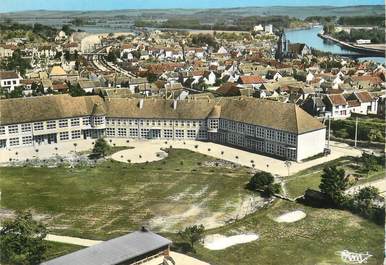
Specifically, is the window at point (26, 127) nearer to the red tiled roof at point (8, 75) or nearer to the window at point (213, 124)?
the window at point (213, 124)

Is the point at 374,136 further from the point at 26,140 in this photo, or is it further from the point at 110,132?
the point at 26,140

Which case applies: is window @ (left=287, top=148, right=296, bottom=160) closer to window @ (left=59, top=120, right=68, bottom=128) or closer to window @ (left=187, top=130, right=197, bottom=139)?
window @ (left=187, top=130, right=197, bottom=139)

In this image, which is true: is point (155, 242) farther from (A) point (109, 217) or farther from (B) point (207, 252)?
(A) point (109, 217)

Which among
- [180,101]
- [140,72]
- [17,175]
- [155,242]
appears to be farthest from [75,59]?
[155,242]

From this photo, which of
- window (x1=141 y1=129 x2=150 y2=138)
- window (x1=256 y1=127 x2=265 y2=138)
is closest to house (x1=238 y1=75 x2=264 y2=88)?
window (x1=141 y1=129 x2=150 y2=138)

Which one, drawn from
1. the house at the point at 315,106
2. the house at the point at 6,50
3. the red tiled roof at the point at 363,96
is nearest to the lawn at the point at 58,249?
the house at the point at 315,106
